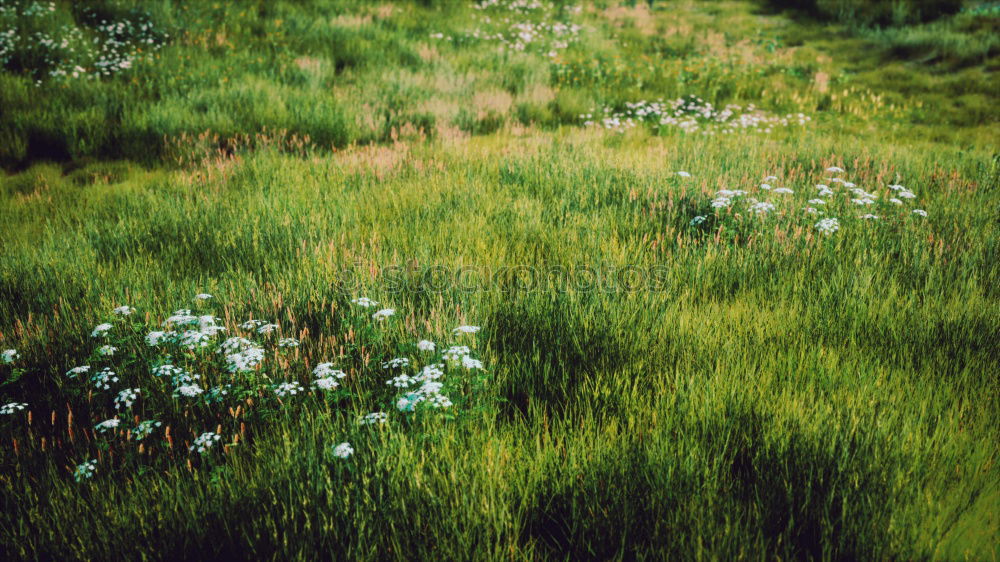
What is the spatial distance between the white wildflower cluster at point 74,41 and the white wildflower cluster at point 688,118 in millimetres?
7865

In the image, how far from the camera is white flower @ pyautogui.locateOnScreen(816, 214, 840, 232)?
12.1 feet

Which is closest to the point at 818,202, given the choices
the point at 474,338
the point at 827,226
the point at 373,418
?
the point at 827,226

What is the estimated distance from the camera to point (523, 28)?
13.4 metres

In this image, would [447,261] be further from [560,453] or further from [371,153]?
[371,153]

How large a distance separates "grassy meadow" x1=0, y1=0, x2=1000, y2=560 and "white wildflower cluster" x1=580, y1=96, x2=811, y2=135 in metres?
0.34

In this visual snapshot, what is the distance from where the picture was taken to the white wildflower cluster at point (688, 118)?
825 cm

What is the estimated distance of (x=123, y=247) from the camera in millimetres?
4129

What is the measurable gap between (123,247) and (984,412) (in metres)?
5.45

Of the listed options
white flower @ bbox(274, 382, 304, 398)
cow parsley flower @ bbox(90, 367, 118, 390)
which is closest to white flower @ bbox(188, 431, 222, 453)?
white flower @ bbox(274, 382, 304, 398)

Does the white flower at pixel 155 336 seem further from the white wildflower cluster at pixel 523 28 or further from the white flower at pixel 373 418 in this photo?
the white wildflower cluster at pixel 523 28

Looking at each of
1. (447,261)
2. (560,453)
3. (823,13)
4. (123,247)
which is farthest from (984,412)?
(823,13)

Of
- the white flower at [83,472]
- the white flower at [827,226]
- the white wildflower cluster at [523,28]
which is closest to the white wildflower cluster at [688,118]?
the white wildflower cluster at [523,28]

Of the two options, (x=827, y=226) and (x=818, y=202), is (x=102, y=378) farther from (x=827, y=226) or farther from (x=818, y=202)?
(x=818, y=202)

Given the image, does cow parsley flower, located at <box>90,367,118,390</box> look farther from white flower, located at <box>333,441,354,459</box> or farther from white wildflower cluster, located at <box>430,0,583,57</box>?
white wildflower cluster, located at <box>430,0,583,57</box>
